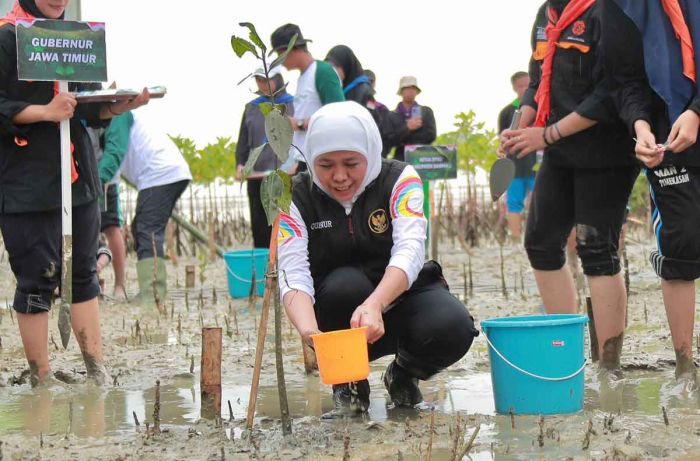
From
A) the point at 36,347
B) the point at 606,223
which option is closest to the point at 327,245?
the point at 606,223

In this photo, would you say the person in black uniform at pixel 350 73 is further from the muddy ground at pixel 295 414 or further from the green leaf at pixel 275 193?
the green leaf at pixel 275 193

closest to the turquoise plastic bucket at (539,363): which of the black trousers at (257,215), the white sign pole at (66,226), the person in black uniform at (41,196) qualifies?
the white sign pole at (66,226)

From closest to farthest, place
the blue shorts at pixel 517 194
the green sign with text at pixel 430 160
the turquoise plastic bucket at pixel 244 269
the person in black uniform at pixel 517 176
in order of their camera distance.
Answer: the turquoise plastic bucket at pixel 244 269, the green sign with text at pixel 430 160, the person in black uniform at pixel 517 176, the blue shorts at pixel 517 194

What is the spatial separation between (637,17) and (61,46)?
91.6 inches

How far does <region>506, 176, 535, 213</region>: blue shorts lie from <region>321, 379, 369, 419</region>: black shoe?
24.6 ft

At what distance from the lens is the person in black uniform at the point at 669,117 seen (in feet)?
12.3

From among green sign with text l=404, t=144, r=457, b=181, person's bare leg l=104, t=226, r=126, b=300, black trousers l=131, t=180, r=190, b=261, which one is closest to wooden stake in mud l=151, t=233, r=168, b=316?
black trousers l=131, t=180, r=190, b=261

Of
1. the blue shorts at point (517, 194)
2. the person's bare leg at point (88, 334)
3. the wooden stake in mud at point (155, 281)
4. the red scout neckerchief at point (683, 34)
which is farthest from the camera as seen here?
the blue shorts at point (517, 194)

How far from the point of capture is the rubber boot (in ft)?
24.5

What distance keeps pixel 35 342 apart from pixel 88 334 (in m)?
0.23

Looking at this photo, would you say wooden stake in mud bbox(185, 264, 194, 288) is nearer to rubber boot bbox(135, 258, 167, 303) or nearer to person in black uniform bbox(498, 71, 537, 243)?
rubber boot bbox(135, 258, 167, 303)

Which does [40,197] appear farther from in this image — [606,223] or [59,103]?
[606,223]

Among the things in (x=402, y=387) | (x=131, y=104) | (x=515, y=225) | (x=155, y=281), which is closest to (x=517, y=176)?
(x=515, y=225)

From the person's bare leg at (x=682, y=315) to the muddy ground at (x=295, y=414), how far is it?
132 millimetres
